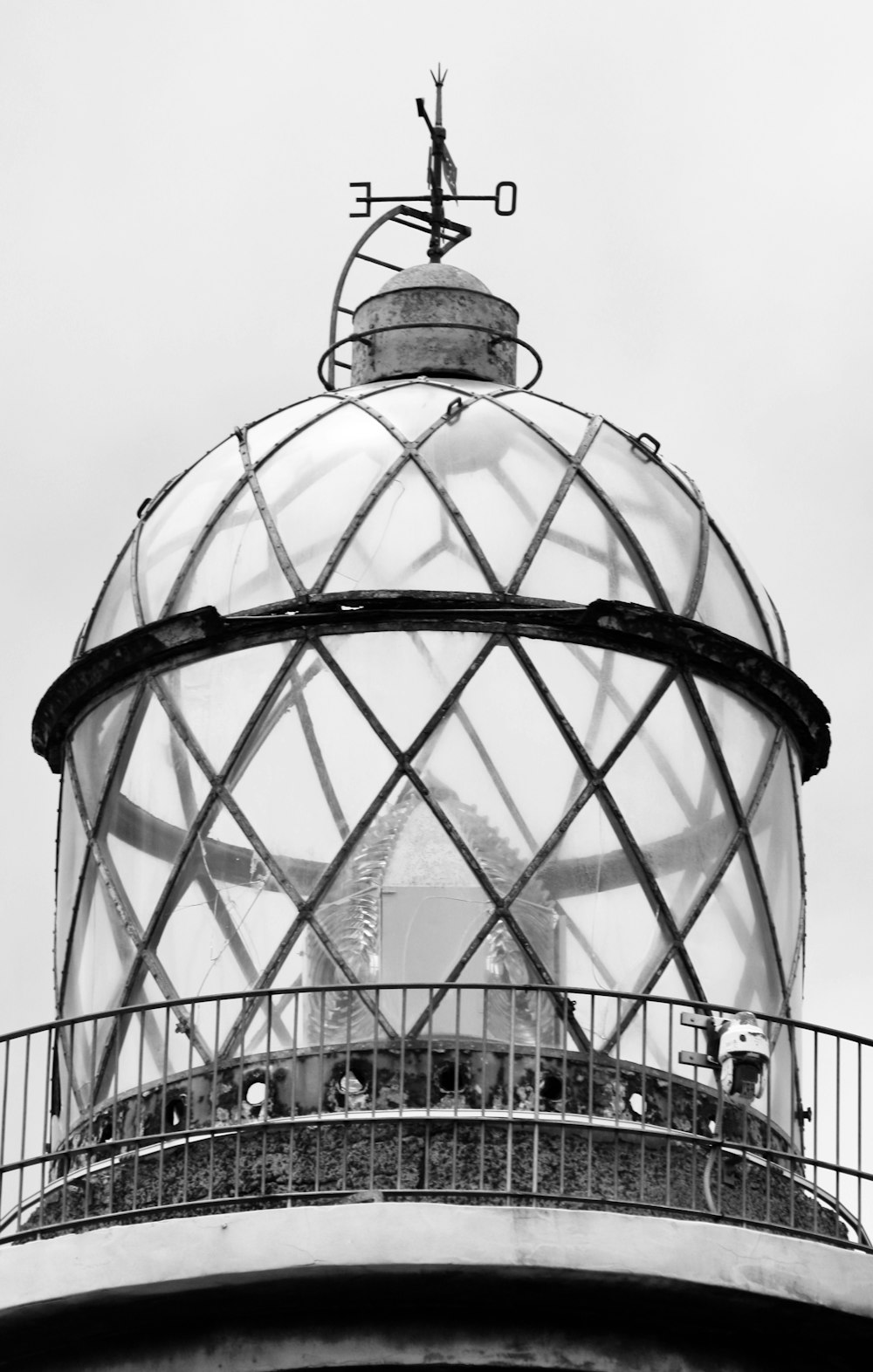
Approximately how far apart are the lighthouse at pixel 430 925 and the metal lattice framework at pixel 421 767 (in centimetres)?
2

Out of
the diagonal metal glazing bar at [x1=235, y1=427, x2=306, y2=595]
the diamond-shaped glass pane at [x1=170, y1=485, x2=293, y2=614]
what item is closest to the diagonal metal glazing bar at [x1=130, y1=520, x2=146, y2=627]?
the diamond-shaped glass pane at [x1=170, y1=485, x2=293, y2=614]

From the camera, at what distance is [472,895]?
16516 mm

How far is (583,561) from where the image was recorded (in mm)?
17359

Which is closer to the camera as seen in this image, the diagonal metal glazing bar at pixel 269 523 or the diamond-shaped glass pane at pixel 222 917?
the diamond-shaped glass pane at pixel 222 917

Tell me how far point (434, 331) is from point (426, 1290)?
5.55 metres

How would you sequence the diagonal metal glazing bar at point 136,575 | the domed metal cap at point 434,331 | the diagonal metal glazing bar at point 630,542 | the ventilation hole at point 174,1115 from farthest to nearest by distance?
the domed metal cap at point 434,331, the diagonal metal glazing bar at point 136,575, the diagonal metal glazing bar at point 630,542, the ventilation hole at point 174,1115

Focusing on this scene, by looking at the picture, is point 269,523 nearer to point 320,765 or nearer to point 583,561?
point 320,765

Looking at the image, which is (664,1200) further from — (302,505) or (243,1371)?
(302,505)

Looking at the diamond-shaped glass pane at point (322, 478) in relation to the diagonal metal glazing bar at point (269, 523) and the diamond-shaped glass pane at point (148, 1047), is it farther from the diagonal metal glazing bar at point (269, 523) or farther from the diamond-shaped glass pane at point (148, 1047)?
the diamond-shaped glass pane at point (148, 1047)

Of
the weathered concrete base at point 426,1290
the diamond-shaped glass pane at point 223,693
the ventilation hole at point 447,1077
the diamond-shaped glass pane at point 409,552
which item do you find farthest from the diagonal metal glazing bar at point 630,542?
the weathered concrete base at point 426,1290

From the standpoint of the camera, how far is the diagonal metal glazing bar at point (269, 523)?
17.2 m

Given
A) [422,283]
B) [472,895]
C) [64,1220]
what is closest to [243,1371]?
[64,1220]

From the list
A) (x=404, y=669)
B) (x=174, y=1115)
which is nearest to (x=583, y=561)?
(x=404, y=669)

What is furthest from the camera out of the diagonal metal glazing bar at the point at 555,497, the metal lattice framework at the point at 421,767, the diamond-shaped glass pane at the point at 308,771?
the diagonal metal glazing bar at the point at 555,497
